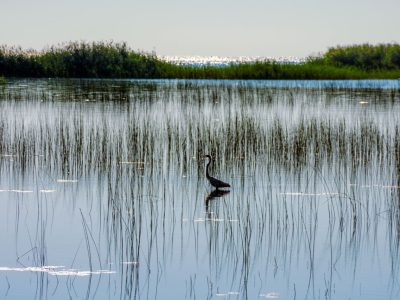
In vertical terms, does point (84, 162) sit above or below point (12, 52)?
below

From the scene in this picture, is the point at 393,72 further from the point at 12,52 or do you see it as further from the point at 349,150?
the point at 349,150

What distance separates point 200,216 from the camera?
820 centimetres

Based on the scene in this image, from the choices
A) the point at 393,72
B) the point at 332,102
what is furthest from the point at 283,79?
the point at 332,102

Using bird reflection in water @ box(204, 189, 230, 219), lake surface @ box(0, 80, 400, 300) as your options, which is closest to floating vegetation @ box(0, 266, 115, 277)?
lake surface @ box(0, 80, 400, 300)

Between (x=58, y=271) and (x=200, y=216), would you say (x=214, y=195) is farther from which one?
(x=58, y=271)

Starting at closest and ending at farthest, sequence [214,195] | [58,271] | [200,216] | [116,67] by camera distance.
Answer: [58,271]
[200,216]
[214,195]
[116,67]

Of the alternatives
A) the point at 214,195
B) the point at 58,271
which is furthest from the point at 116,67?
the point at 58,271

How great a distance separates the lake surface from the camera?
20.0 ft

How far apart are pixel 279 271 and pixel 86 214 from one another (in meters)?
2.51

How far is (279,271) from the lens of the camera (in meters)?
6.44

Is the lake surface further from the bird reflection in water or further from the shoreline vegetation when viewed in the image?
the shoreline vegetation

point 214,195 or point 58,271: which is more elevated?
point 214,195

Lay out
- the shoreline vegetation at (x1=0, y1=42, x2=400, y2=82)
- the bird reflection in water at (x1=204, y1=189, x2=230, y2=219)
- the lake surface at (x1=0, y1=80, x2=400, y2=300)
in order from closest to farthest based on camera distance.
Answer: the lake surface at (x1=0, y1=80, x2=400, y2=300) < the bird reflection in water at (x1=204, y1=189, x2=230, y2=219) < the shoreline vegetation at (x1=0, y1=42, x2=400, y2=82)

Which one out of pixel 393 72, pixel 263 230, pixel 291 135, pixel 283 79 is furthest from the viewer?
pixel 393 72
